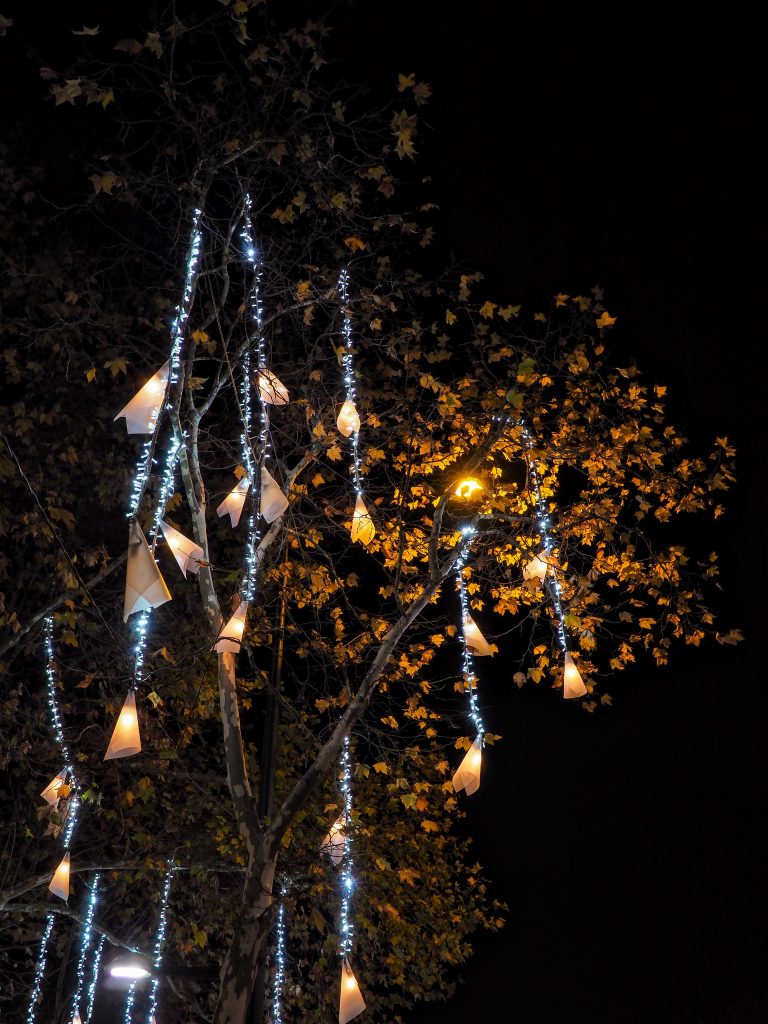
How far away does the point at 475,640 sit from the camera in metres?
7.01

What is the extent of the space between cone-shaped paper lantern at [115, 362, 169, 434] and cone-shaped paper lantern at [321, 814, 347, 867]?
11.0 ft

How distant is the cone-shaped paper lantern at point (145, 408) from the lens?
550 centimetres

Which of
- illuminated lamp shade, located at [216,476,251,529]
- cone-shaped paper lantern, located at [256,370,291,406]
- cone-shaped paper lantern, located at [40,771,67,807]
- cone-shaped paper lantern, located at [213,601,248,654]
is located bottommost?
cone-shaped paper lantern, located at [40,771,67,807]

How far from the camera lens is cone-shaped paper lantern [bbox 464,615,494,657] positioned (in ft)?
22.7

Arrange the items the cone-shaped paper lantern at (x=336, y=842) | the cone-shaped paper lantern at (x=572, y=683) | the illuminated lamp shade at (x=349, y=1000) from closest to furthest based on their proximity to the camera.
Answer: the cone-shaped paper lantern at (x=572, y=683) → the illuminated lamp shade at (x=349, y=1000) → the cone-shaped paper lantern at (x=336, y=842)

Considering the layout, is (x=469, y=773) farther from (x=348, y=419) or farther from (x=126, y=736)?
(x=348, y=419)

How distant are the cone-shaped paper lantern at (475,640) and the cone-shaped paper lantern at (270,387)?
2188 millimetres

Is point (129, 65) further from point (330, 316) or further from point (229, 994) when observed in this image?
point (229, 994)

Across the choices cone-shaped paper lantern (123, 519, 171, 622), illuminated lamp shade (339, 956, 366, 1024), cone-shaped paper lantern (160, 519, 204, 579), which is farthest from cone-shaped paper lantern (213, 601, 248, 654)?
illuminated lamp shade (339, 956, 366, 1024)

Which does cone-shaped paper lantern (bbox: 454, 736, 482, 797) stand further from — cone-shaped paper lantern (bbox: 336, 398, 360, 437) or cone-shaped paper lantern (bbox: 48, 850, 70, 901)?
cone-shaped paper lantern (bbox: 48, 850, 70, 901)

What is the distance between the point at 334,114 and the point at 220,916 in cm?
847

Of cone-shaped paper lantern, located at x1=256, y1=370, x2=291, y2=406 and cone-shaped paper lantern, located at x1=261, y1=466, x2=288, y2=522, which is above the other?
A: cone-shaped paper lantern, located at x1=256, y1=370, x2=291, y2=406

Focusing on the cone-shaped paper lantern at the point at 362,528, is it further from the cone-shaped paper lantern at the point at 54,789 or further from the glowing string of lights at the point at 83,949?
the glowing string of lights at the point at 83,949

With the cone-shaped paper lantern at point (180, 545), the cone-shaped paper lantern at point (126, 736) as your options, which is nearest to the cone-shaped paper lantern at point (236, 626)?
the cone-shaped paper lantern at point (180, 545)
